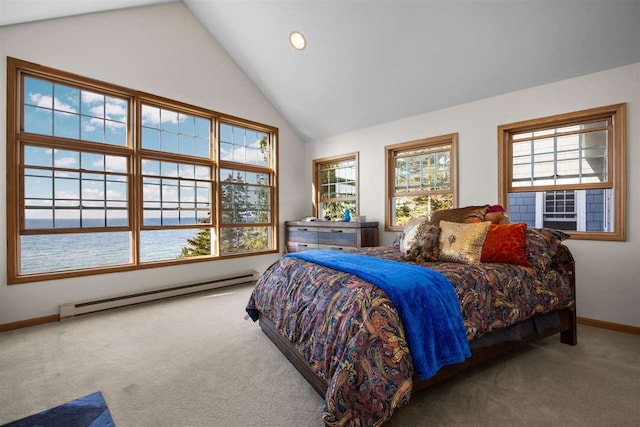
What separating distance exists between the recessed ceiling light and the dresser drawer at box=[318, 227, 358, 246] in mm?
2538

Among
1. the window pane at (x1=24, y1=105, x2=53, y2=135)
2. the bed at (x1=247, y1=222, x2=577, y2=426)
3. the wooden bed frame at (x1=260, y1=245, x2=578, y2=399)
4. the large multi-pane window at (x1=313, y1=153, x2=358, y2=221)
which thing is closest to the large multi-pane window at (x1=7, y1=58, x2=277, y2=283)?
the window pane at (x1=24, y1=105, x2=53, y2=135)

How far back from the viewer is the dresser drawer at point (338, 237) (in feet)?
13.8

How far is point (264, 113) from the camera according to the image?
16.1 ft

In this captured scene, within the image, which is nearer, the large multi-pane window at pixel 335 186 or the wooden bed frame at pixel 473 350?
the wooden bed frame at pixel 473 350

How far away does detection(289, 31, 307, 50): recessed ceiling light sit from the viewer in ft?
11.9

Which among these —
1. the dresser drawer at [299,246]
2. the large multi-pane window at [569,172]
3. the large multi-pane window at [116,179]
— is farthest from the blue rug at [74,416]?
the large multi-pane window at [569,172]

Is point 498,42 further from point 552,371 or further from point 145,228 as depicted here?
point 145,228

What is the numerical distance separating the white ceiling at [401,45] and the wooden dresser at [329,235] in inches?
65.7

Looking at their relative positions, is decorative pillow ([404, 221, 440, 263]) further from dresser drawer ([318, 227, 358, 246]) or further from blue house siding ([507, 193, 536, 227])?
dresser drawer ([318, 227, 358, 246])

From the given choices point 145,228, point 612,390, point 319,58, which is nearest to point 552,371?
point 612,390

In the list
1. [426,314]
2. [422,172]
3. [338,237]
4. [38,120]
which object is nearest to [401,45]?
[422,172]

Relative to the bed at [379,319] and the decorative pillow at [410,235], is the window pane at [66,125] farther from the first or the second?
the decorative pillow at [410,235]

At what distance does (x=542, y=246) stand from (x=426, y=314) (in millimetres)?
1478

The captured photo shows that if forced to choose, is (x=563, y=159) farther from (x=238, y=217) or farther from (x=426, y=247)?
(x=238, y=217)
